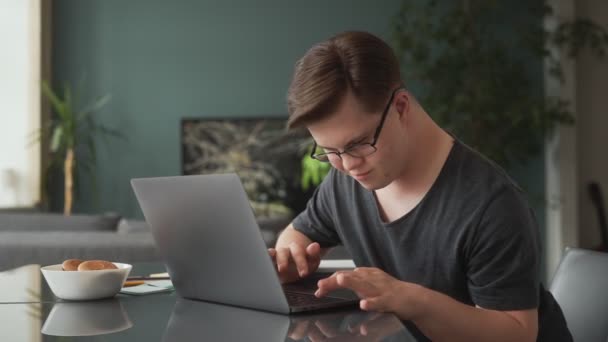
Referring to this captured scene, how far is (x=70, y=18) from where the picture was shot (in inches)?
242

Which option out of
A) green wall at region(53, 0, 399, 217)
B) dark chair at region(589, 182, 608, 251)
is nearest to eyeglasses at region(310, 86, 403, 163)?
dark chair at region(589, 182, 608, 251)

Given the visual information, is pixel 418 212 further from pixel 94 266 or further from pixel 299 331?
pixel 94 266

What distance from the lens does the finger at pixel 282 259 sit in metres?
1.28

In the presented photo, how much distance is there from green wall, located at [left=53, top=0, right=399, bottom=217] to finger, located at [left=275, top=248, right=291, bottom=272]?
16.2 ft

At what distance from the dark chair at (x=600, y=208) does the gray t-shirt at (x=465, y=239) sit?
4.39 meters

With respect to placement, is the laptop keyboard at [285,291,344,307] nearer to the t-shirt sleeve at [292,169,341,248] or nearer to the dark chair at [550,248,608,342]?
the t-shirt sleeve at [292,169,341,248]

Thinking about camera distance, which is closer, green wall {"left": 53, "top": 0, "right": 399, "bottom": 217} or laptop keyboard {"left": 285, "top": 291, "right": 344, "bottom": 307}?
laptop keyboard {"left": 285, "top": 291, "right": 344, "bottom": 307}

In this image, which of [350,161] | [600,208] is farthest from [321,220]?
[600,208]

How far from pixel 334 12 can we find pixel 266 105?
3.17 ft

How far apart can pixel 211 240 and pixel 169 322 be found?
0.16m

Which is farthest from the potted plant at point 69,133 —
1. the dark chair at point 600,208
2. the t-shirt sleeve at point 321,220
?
the t-shirt sleeve at point 321,220

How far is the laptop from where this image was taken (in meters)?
1.07

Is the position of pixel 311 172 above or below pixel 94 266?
below

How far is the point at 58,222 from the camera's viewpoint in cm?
318
